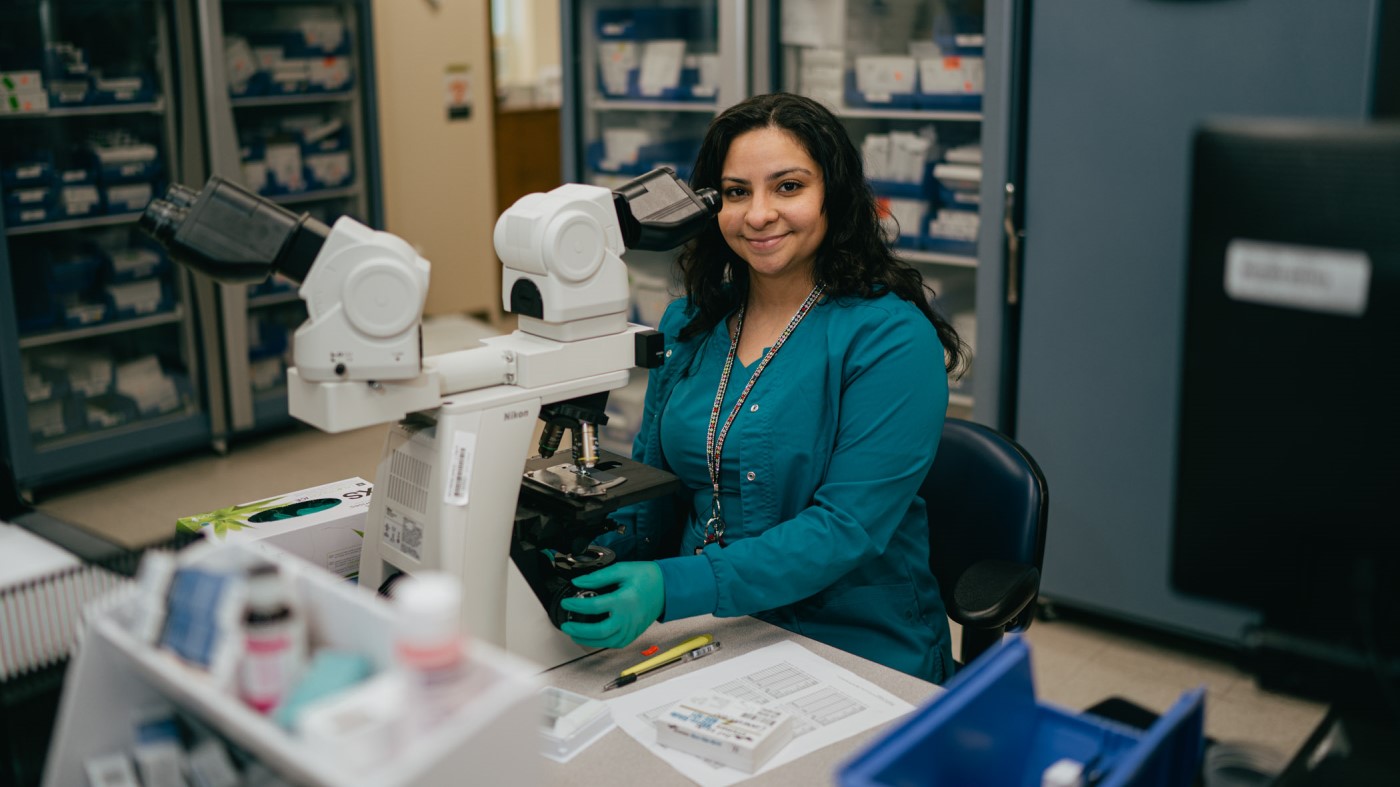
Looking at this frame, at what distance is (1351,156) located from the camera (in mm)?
732

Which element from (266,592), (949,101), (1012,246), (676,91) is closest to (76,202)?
(676,91)

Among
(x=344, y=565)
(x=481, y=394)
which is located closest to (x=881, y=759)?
(x=481, y=394)

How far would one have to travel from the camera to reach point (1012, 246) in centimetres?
308

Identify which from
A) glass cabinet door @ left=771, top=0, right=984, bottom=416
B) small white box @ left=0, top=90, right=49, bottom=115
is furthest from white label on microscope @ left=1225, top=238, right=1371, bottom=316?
small white box @ left=0, top=90, right=49, bottom=115

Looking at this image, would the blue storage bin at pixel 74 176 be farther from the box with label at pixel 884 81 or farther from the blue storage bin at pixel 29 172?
the box with label at pixel 884 81

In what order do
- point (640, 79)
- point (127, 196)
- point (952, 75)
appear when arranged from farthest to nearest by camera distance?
point (127, 196) < point (640, 79) < point (952, 75)

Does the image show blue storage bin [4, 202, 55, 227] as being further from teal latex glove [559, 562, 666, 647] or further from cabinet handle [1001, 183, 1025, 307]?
teal latex glove [559, 562, 666, 647]

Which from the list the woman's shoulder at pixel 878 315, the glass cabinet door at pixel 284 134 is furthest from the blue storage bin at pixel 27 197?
the woman's shoulder at pixel 878 315

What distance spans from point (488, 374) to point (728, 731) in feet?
1.65

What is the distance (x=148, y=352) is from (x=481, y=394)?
12.4 ft

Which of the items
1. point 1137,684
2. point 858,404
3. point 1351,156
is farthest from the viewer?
point 1137,684

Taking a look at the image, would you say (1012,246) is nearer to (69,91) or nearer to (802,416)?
(802,416)

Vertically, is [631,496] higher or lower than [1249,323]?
lower

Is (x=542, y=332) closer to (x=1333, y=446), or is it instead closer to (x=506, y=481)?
(x=506, y=481)
